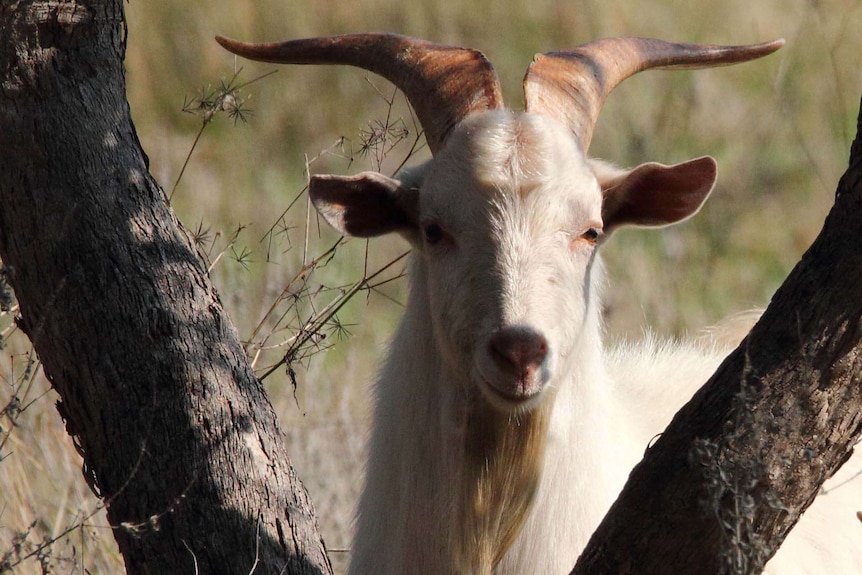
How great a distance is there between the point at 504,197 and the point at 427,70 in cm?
63

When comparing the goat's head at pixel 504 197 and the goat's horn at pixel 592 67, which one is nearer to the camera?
the goat's head at pixel 504 197

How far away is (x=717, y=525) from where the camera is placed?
295 cm

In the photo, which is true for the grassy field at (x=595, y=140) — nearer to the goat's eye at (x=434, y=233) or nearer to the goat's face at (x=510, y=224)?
the goat's face at (x=510, y=224)

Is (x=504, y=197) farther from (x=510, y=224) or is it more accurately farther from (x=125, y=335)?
(x=125, y=335)

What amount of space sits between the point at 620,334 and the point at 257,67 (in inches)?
175

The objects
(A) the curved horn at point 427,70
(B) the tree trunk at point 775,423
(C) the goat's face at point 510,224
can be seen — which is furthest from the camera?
(A) the curved horn at point 427,70

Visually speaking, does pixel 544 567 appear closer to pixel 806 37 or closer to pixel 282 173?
pixel 282 173

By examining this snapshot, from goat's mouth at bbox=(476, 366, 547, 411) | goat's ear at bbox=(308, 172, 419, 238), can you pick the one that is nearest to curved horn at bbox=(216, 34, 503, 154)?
goat's ear at bbox=(308, 172, 419, 238)

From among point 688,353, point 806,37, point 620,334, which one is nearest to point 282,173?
point 620,334

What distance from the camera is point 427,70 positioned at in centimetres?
444

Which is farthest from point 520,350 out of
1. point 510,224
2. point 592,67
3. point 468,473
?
point 592,67

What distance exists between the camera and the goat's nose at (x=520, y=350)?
3721 mm

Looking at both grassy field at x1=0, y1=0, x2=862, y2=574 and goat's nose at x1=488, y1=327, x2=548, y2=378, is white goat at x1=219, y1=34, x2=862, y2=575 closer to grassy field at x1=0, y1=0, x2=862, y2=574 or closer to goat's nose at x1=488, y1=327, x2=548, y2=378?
goat's nose at x1=488, y1=327, x2=548, y2=378

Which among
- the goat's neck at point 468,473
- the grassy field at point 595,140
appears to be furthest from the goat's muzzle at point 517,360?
the grassy field at point 595,140
